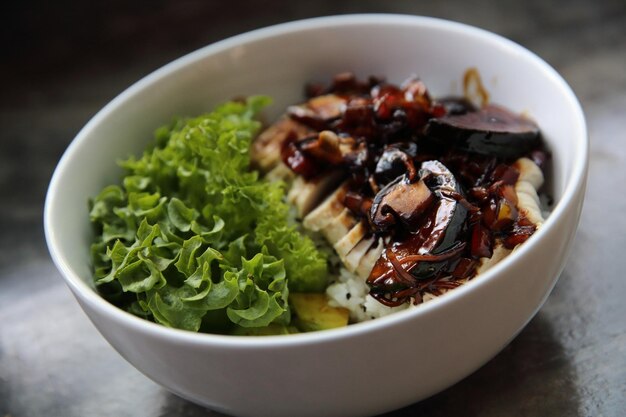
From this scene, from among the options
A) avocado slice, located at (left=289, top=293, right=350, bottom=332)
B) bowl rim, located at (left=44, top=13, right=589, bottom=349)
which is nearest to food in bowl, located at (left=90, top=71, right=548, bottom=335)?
avocado slice, located at (left=289, top=293, right=350, bottom=332)

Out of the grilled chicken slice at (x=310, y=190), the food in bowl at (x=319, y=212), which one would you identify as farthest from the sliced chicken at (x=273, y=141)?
the grilled chicken slice at (x=310, y=190)

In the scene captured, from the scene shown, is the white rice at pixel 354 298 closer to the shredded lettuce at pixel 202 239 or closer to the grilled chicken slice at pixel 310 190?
the shredded lettuce at pixel 202 239

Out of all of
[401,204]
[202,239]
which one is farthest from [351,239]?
[202,239]

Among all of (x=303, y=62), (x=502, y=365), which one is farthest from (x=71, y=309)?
(x=502, y=365)

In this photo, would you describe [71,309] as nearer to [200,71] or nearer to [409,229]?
[200,71]

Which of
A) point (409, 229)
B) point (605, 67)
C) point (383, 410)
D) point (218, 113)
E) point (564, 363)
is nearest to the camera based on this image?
point (383, 410)

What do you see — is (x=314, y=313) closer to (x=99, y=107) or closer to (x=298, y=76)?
(x=298, y=76)
